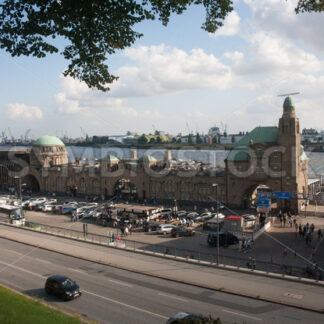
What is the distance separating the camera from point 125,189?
2549 inches

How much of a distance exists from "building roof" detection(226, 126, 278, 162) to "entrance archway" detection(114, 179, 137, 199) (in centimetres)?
1884

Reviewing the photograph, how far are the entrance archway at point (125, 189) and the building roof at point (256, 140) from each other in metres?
18.8

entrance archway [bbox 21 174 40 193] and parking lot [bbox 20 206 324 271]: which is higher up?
entrance archway [bbox 21 174 40 193]

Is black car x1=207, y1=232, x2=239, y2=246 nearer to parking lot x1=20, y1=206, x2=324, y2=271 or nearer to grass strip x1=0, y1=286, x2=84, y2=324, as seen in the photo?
parking lot x1=20, y1=206, x2=324, y2=271

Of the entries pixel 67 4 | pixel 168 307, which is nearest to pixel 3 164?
pixel 168 307

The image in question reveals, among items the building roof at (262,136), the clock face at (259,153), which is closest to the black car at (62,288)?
the clock face at (259,153)

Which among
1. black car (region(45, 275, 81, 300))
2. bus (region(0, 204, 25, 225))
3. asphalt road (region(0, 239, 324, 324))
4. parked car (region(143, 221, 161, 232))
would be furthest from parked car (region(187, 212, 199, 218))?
black car (region(45, 275, 81, 300))

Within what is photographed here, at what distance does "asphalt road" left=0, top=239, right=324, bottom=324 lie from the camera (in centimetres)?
1678

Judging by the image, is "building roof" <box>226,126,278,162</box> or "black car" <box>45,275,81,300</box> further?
"building roof" <box>226,126,278,162</box>

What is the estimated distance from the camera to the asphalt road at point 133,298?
55.1 feet

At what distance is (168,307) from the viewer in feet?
59.2

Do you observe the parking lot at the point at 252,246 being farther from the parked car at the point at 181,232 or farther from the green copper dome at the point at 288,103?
the green copper dome at the point at 288,103

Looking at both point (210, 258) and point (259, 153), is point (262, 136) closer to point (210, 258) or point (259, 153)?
point (259, 153)

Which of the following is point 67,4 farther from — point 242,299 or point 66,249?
point 66,249
